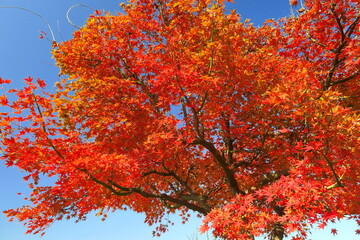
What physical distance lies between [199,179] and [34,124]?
7.91 meters

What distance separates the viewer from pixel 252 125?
1030cm

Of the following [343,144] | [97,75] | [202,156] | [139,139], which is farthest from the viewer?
[202,156]

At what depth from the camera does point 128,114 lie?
31.7 feet

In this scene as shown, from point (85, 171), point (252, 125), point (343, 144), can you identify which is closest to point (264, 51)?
point (252, 125)

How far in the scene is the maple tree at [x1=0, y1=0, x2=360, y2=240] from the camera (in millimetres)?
5863

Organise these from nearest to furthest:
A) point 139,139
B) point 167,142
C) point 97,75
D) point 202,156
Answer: point 167,142 < point 139,139 < point 97,75 < point 202,156

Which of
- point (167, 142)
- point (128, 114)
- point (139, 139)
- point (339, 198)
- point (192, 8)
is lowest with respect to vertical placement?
point (339, 198)

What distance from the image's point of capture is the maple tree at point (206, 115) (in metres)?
5.86

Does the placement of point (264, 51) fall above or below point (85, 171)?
above

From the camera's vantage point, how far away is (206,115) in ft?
26.9

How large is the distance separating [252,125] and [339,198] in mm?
4477

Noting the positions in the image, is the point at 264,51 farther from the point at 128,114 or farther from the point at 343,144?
the point at 128,114

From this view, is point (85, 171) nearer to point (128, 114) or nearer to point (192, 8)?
point (128, 114)

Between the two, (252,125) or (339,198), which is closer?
(339,198)
